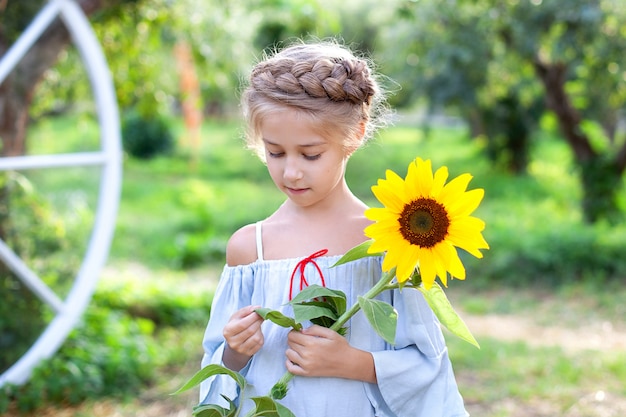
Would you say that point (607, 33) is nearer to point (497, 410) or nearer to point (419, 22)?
→ point (419, 22)

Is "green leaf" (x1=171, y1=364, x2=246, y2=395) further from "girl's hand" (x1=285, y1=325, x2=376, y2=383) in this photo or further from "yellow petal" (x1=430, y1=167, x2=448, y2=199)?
"yellow petal" (x1=430, y1=167, x2=448, y2=199)

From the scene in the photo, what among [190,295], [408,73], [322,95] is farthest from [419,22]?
[322,95]

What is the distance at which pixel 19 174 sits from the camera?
3.63m

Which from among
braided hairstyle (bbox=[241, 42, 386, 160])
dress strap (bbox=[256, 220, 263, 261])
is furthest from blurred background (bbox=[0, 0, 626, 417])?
dress strap (bbox=[256, 220, 263, 261])

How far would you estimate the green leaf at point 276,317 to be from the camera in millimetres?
1462

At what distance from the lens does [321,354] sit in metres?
1.51

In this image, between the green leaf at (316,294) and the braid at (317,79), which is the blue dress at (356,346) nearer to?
the green leaf at (316,294)

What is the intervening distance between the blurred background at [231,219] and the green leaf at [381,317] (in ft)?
2.03

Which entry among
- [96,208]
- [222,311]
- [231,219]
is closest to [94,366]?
[96,208]

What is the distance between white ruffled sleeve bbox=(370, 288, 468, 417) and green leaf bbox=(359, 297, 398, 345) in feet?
0.47

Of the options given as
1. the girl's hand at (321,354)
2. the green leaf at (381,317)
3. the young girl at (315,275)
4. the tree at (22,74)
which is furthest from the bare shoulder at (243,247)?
the tree at (22,74)

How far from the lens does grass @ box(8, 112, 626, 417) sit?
4090 mm

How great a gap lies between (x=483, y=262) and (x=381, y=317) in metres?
5.92

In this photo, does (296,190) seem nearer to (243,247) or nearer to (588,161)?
(243,247)
